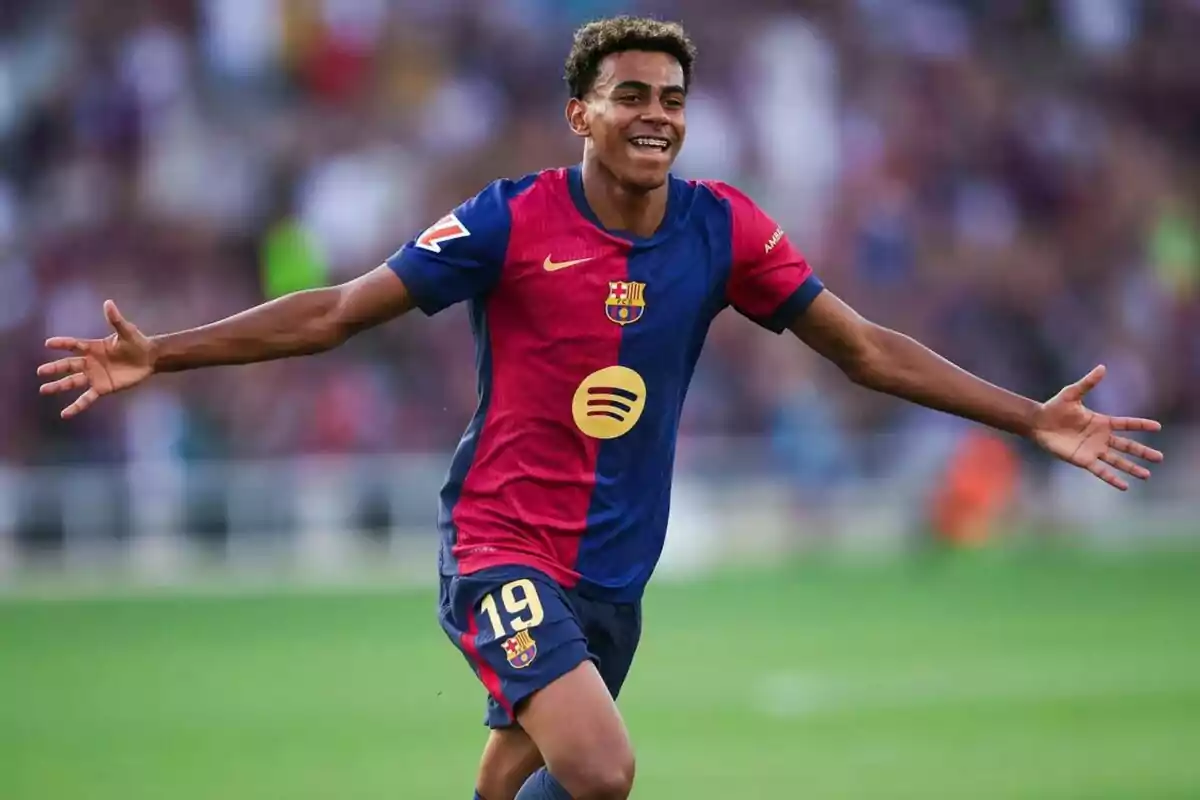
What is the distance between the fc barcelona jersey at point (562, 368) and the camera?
642cm

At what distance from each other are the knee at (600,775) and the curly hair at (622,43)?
2097mm

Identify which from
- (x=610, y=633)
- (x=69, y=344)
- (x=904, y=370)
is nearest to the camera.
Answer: (x=69, y=344)

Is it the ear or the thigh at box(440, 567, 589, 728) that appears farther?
the ear

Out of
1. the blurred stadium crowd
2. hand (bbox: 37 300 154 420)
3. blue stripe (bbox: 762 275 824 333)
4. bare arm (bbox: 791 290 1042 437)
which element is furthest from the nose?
the blurred stadium crowd

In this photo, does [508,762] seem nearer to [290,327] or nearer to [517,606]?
[517,606]

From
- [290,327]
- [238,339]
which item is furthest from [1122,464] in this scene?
[238,339]

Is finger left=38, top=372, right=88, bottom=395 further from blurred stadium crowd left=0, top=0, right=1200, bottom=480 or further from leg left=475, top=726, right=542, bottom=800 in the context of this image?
blurred stadium crowd left=0, top=0, right=1200, bottom=480

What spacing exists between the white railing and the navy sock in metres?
14.5

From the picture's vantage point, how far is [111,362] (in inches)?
244

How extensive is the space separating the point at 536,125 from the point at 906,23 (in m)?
5.48

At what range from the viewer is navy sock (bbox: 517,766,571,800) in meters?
6.12

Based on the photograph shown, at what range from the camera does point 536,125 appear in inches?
916

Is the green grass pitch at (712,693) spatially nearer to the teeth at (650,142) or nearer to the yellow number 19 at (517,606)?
the yellow number 19 at (517,606)

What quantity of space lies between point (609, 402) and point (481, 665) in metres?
0.90
